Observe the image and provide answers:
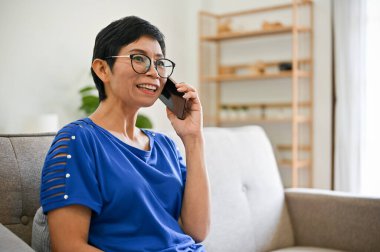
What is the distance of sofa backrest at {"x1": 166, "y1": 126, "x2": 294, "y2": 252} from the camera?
1788 millimetres

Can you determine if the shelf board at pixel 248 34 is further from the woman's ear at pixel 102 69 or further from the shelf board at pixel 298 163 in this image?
the woman's ear at pixel 102 69

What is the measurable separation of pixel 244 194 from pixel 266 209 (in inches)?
5.7

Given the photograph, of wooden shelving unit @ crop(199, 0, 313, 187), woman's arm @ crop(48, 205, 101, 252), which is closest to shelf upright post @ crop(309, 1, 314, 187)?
wooden shelving unit @ crop(199, 0, 313, 187)

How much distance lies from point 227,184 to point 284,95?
257 centimetres

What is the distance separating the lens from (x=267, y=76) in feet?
13.4

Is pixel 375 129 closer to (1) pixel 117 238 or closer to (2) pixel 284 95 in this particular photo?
(2) pixel 284 95

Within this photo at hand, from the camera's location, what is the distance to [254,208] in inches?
77.4

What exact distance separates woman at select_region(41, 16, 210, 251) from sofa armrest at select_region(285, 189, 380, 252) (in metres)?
0.88

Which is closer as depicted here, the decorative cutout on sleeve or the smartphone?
the decorative cutout on sleeve

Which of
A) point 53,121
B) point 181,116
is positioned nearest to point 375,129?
point 53,121

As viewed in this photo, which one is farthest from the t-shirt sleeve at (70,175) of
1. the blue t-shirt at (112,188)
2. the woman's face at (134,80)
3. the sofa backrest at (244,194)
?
the sofa backrest at (244,194)

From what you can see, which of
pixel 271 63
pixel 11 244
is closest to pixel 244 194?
pixel 11 244

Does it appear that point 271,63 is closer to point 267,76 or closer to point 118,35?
point 267,76

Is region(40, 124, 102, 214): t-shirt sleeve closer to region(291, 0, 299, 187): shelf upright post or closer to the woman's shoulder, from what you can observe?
the woman's shoulder
